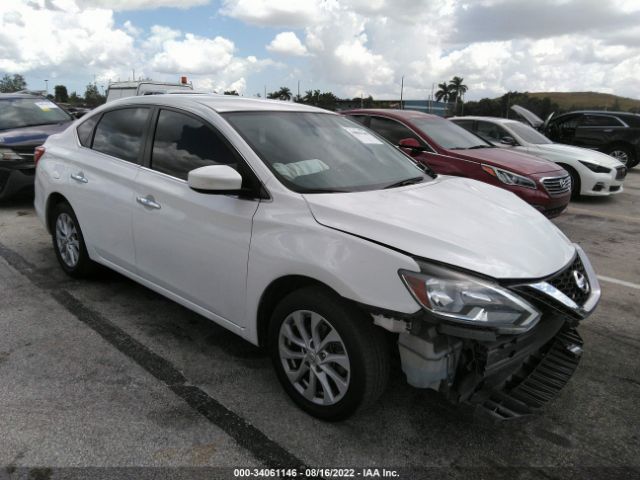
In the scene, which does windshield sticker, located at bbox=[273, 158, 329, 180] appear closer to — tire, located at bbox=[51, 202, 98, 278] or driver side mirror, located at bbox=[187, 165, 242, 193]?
driver side mirror, located at bbox=[187, 165, 242, 193]

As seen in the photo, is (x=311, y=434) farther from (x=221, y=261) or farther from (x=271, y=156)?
(x=271, y=156)

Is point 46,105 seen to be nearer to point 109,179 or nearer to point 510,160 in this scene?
point 109,179

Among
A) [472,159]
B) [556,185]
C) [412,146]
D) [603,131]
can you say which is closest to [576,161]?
[556,185]

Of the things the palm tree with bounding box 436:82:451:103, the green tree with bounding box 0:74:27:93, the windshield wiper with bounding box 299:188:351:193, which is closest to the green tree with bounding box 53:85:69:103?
the green tree with bounding box 0:74:27:93

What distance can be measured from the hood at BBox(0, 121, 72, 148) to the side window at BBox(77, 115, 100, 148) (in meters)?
3.62

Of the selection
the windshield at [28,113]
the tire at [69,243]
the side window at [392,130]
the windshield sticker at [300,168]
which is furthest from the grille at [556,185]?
the windshield at [28,113]

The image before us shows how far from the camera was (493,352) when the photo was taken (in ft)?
7.26

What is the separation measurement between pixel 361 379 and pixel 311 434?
1.44 feet

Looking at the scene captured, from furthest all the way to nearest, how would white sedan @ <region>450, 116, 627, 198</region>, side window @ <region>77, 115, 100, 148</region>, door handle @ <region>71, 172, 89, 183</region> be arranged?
white sedan @ <region>450, 116, 627, 198</region> < side window @ <region>77, 115, 100, 148</region> < door handle @ <region>71, 172, 89, 183</region>

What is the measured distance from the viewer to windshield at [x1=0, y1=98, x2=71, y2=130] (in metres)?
8.01

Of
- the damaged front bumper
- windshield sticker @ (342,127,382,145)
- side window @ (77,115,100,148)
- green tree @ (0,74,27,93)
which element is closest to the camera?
the damaged front bumper

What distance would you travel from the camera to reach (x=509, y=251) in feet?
7.70

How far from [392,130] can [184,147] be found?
454cm

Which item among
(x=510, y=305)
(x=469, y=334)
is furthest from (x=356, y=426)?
(x=510, y=305)
